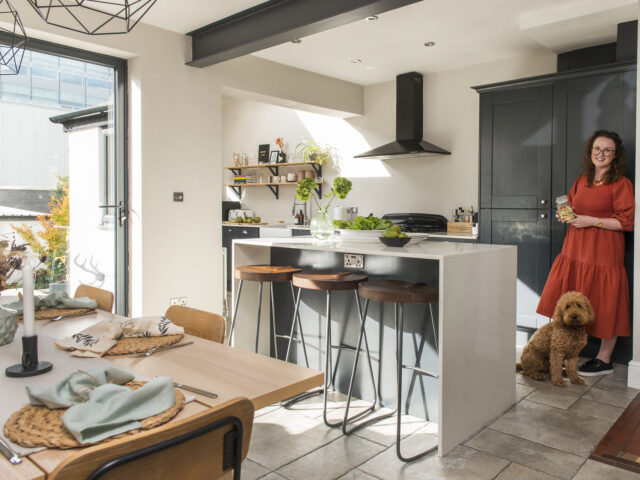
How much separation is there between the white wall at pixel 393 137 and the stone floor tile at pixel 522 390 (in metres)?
2.38

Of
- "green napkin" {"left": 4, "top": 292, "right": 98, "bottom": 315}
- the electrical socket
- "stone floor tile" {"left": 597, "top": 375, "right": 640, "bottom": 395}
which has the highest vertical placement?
the electrical socket

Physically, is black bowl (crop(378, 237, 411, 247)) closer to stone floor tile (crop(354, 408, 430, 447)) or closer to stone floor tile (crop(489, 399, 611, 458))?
stone floor tile (crop(354, 408, 430, 447))

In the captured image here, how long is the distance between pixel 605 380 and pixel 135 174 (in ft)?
12.0

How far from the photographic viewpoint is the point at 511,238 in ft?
14.4

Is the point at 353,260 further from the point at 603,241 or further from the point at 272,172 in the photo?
the point at 272,172

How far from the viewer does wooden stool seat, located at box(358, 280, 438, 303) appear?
2.31m

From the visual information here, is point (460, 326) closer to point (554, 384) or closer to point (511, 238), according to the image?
point (554, 384)

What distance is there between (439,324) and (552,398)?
126cm

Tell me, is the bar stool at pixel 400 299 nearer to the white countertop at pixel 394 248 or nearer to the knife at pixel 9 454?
the white countertop at pixel 394 248

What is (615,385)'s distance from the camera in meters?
3.31

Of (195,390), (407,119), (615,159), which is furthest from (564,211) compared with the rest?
(195,390)

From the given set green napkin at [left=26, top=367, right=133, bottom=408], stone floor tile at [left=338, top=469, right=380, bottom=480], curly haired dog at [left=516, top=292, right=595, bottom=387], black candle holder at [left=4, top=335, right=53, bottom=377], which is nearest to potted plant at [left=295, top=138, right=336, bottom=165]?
curly haired dog at [left=516, top=292, right=595, bottom=387]

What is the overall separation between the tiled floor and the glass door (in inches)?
81.3

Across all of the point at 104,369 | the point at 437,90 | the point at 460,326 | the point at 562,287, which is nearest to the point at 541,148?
the point at 562,287
